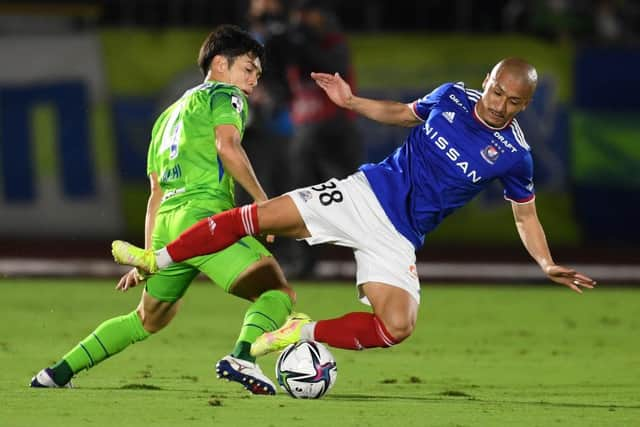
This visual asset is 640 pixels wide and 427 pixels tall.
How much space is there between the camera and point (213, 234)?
681 centimetres

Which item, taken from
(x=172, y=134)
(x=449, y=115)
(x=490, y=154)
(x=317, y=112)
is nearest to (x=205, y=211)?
(x=172, y=134)

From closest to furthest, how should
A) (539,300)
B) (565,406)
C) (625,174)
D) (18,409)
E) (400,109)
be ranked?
1. (18,409)
2. (565,406)
3. (400,109)
4. (539,300)
5. (625,174)

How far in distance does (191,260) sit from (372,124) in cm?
1001

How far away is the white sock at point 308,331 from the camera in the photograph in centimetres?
694

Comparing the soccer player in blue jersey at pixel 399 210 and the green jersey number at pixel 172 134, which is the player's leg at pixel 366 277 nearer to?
the soccer player in blue jersey at pixel 399 210

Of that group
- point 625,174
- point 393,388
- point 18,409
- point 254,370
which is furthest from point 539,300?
point 18,409

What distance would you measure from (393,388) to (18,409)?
2035 millimetres

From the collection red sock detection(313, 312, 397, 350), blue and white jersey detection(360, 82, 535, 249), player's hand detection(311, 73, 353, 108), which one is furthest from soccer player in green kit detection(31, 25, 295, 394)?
blue and white jersey detection(360, 82, 535, 249)

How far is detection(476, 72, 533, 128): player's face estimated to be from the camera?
7.05m

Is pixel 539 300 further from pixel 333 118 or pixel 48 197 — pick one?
pixel 48 197

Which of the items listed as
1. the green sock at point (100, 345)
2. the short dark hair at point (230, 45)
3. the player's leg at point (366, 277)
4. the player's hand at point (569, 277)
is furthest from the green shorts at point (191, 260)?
the player's hand at point (569, 277)

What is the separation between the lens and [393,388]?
7477 millimetres

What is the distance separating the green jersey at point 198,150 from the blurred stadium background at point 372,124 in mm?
9293

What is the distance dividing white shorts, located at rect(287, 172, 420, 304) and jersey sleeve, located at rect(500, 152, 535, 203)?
63 cm
